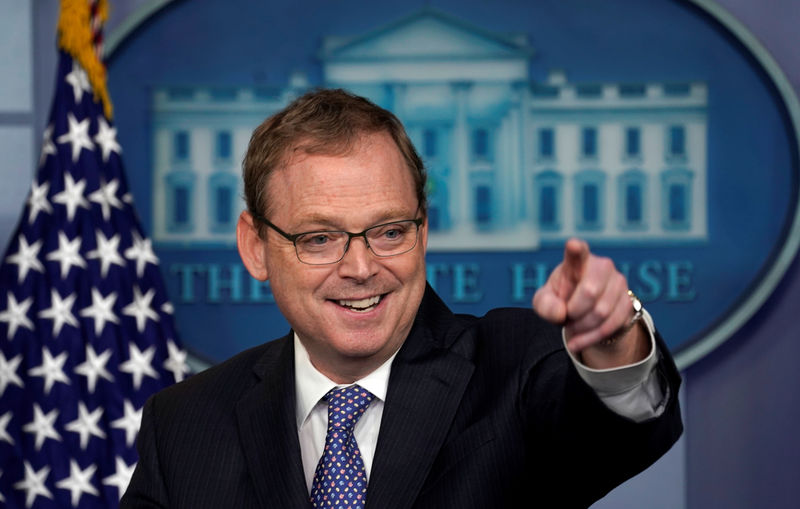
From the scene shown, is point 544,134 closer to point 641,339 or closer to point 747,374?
point 747,374

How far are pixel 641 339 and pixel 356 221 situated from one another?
50 cm

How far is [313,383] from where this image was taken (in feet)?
5.35

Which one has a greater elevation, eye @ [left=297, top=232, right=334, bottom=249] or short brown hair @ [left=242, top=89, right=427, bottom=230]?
short brown hair @ [left=242, top=89, right=427, bottom=230]

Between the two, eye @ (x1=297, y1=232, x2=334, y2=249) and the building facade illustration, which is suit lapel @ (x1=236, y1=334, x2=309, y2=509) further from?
the building facade illustration

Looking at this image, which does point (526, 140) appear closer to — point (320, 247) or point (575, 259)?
point (320, 247)

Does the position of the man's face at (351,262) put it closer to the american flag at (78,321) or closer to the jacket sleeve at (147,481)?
the jacket sleeve at (147,481)

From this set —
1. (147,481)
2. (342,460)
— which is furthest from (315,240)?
(147,481)

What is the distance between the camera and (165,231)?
2.91 metres

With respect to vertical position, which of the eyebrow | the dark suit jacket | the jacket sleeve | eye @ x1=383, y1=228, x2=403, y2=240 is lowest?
the jacket sleeve

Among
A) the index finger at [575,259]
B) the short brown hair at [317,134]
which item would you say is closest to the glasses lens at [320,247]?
the short brown hair at [317,134]

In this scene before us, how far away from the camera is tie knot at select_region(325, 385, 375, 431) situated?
1554 millimetres

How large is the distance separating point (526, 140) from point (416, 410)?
1504 mm

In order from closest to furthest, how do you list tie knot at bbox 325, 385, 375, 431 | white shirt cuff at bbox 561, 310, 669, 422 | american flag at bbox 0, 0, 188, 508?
white shirt cuff at bbox 561, 310, 669, 422 → tie knot at bbox 325, 385, 375, 431 → american flag at bbox 0, 0, 188, 508

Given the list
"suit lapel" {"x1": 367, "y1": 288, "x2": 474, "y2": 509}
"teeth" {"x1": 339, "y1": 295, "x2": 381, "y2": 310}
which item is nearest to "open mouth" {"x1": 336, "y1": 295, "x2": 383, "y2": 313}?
"teeth" {"x1": 339, "y1": 295, "x2": 381, "y2": 310}
